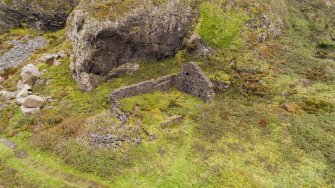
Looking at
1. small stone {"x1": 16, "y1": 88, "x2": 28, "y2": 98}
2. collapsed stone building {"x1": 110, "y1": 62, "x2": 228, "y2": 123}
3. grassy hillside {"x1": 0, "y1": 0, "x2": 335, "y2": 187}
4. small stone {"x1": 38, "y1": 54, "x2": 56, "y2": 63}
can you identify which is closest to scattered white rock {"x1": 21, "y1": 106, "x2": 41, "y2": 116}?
grassy hillside {"x1": 0, "y1": 0, "x2": 335, "y2": 187}

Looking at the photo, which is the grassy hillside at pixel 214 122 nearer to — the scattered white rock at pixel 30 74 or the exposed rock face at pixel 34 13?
the scattered white rock at pixel 30 74

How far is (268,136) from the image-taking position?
30.9 m

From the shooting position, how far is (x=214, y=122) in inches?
1284

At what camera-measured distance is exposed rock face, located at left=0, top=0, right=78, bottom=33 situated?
5669 centimetres

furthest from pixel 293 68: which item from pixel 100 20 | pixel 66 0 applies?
pixel 66 0

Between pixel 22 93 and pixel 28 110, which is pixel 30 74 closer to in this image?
pixel 22 93

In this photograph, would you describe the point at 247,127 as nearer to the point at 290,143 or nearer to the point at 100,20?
the point at 290,143

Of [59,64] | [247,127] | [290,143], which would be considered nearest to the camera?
[290,143]

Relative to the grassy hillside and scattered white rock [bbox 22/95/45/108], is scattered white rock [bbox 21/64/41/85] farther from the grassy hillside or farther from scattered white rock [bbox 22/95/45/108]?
scattered white rock [bbox 22/95/45/108]

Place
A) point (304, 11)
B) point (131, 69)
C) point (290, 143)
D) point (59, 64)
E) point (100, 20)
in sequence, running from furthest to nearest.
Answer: point (304, 11) < point (59, 64) < point (131, 69) < point (100, 20) < point (290, 143)

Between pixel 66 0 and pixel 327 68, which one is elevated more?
pixel 66 0

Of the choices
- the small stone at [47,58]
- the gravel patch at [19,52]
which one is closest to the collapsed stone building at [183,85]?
the small stone at [47,58]

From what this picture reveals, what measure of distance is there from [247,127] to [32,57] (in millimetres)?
33843

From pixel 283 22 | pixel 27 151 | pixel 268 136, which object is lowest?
pixel 27 151
